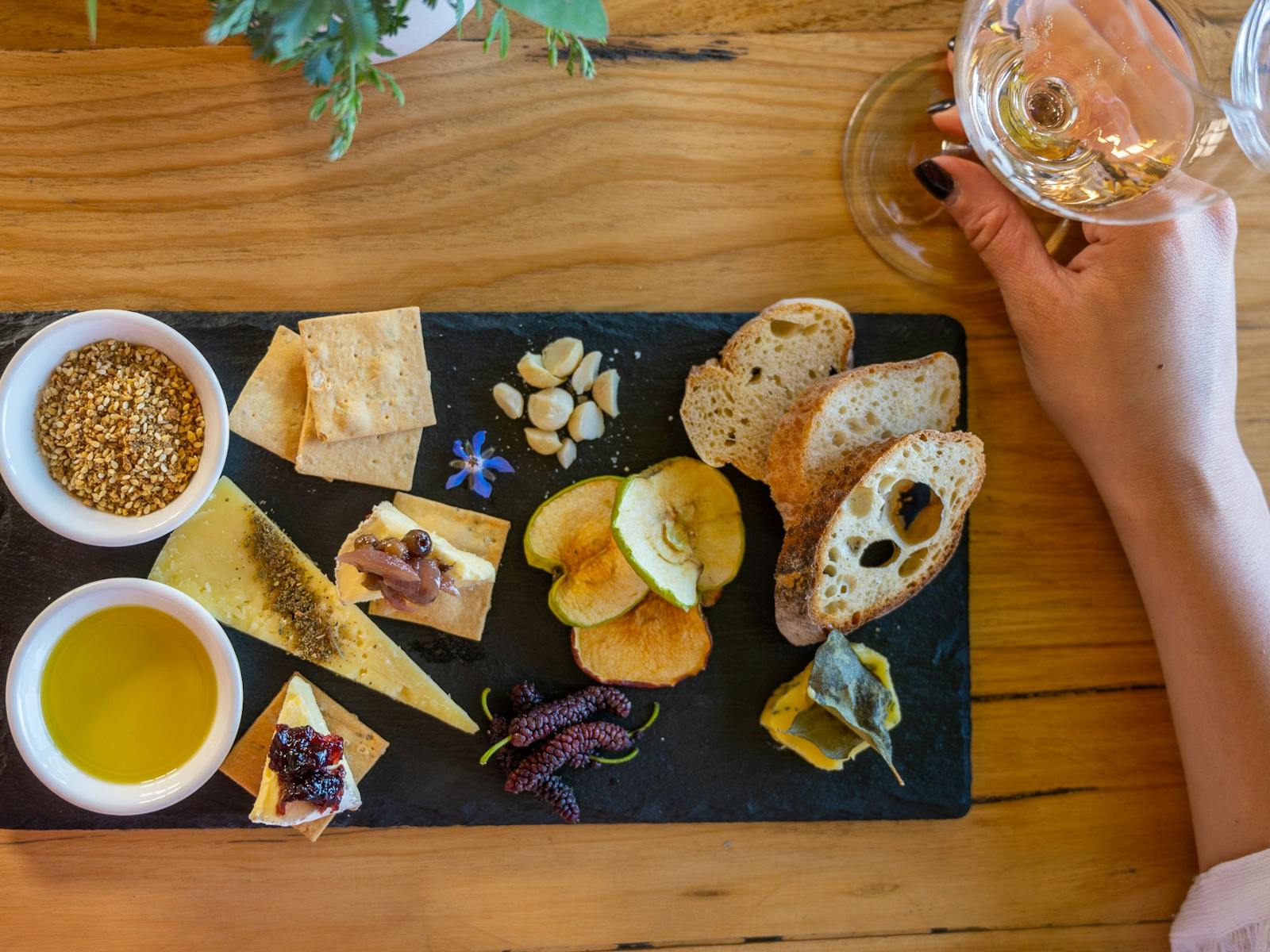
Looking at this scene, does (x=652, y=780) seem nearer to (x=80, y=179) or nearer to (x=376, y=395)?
(x=376, y=395)

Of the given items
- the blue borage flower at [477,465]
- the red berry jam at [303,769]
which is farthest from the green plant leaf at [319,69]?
the red berry jam at [303,769]

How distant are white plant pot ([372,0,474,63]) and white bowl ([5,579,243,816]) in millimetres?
919

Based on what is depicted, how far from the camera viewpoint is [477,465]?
1631 mm

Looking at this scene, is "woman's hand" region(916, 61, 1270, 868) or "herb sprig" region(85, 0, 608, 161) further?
"woman's hand" region(916, 61, 1270, 868)

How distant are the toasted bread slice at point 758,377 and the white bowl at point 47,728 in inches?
33.3

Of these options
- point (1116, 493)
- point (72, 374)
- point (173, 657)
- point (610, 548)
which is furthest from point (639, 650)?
point (72, 374)

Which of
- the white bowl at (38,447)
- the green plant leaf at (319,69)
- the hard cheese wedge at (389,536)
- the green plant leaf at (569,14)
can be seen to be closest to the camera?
the green plant leaf at (569,14)

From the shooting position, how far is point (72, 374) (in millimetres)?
1480

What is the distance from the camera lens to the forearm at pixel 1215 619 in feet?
5.10

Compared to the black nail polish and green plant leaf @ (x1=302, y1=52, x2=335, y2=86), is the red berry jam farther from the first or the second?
A: the black nail polish

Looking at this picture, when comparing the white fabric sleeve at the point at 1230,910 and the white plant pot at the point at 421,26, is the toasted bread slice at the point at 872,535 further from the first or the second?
the white plant pot at the point at 421,26

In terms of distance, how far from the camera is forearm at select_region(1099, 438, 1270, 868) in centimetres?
155

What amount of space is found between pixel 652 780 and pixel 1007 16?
4.24 ft

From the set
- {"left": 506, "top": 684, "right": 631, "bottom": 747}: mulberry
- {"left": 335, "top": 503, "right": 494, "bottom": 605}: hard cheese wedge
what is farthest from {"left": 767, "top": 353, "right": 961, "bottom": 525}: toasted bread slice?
{"left": 335, "top": 503, "right": 494, "bottom": 605}: hard cheese wedge
